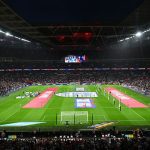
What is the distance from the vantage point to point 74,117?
32906mm

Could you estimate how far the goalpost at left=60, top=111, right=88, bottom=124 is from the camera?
109ft

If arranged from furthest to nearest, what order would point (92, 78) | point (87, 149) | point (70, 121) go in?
1. point (92, 78)
2. point (70, 121)
3. point (87, 149)

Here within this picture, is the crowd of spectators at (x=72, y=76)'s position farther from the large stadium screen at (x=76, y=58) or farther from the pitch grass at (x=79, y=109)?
the pitch grass at (x=79, y=109)

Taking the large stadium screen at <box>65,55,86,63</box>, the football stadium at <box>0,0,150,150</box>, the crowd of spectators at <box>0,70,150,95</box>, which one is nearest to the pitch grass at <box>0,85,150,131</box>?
the football stadium at <box>0,0,150,150</box>

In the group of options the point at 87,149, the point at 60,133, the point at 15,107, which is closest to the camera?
the point at 87,149

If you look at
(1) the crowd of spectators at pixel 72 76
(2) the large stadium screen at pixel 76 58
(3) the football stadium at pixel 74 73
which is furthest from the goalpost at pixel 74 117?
(2) the large stadium screen at pixel 76 58

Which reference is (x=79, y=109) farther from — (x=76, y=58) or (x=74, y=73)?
(x=74, y=73)

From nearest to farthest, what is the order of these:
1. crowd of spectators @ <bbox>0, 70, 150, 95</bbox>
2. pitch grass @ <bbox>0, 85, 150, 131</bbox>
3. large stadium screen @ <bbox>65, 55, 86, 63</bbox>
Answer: pitch grass @ <bbox>0, 85, 150, 131</bbox> → crowd of spectators @ <bbox>0, 70, 150, 95</bbox> → large stadium screen @ <bbox>65, 55, 86, 63</bbox>

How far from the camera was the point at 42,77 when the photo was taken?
107m

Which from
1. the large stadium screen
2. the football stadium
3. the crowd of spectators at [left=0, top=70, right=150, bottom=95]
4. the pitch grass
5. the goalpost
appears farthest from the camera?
the large stadium screen

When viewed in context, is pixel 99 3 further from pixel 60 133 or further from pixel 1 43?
pixel 1 43

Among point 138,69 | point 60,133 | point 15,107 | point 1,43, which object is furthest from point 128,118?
point 138,69

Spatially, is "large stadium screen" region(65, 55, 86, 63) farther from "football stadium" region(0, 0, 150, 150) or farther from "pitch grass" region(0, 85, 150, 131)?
"pitch grass" region(0, 85, 150, 131)

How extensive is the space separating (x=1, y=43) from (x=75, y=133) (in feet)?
243
